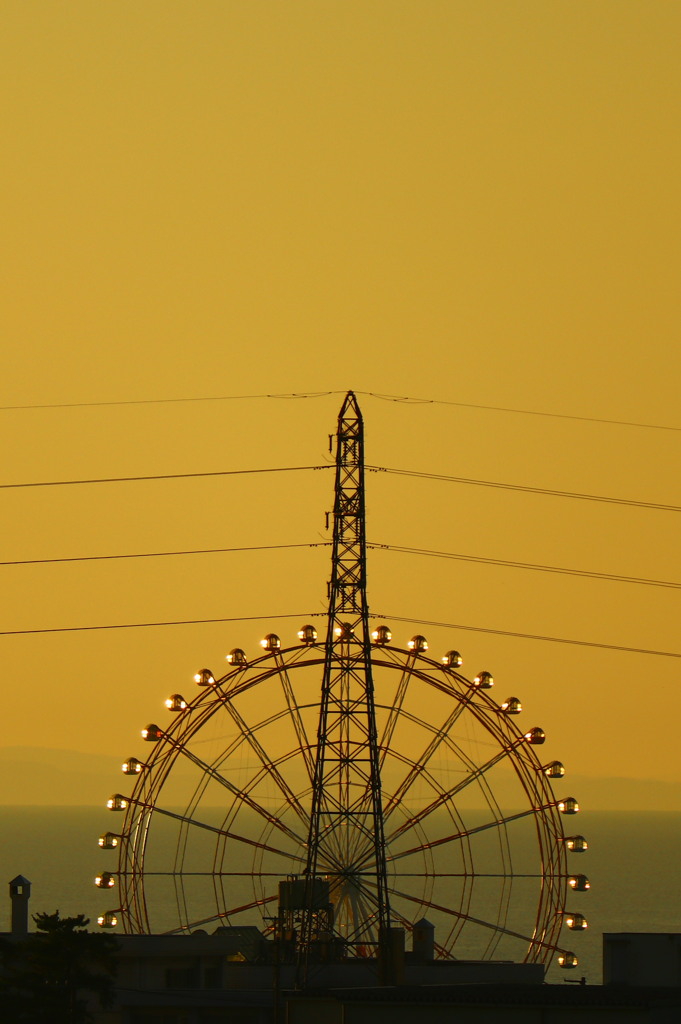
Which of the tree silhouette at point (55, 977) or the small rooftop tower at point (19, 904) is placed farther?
the small rooftop tower at point (19, 904)

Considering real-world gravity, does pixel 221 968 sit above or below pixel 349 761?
below

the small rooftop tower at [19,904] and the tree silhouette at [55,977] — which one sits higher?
the small rooftop tower at [19,904]

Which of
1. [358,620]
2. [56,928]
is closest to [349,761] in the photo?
[358,620]

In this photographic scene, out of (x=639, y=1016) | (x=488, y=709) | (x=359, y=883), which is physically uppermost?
(x=488, y=709)

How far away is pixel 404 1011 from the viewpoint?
4366 cm

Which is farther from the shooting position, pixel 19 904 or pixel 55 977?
pixel 19 904

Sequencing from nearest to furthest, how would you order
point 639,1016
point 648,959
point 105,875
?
point 639,1016 < point 648,959 < point 105,875

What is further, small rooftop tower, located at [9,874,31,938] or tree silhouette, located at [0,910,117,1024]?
small rooftop tower, located at [9,874,31,938]

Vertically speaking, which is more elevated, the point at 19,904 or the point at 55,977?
the point at 19,904

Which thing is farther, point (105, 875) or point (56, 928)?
point (105, 875)

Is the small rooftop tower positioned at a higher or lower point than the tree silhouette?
higher

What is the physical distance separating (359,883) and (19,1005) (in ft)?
58.9

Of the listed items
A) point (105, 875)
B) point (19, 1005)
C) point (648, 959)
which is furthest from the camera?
point (105, 875)

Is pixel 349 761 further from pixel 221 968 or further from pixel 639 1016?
pixel 639 1016
